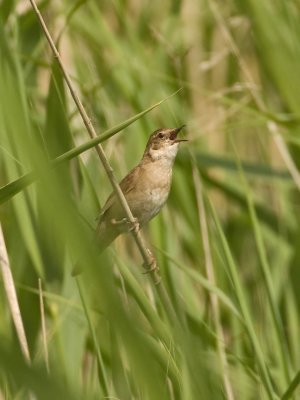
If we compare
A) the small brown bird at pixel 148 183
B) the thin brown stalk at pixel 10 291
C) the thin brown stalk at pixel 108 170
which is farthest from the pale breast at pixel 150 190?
the thin brown stalk at pixel 108 170

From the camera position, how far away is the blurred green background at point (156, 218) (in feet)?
5.19

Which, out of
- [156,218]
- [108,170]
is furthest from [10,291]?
[156,218]

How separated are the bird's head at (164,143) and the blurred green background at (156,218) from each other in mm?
76

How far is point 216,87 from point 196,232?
1.64 m

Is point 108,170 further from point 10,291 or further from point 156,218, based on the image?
point 156,218

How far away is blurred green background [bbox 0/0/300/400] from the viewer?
1.58 m

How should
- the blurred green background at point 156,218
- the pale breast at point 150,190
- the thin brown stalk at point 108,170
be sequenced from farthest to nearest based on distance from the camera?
the pale breast at point 150,190 → the thin brown stalk at point 108,170 → the blurred green background at point 156,218

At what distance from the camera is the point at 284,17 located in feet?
10.9

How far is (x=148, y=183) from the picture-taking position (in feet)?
→ 10.6

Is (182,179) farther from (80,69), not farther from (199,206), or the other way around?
(80,69)

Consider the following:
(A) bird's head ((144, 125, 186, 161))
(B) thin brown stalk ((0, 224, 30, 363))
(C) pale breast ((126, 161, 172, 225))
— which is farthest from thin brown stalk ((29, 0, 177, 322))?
(A) bird's head ((144, 125, 186, 161))

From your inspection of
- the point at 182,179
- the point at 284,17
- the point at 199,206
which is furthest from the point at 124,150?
the point at 284,17

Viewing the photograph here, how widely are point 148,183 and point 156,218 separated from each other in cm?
38

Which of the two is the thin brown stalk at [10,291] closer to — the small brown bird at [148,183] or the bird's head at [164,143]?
the small brown bird at [148,183]
